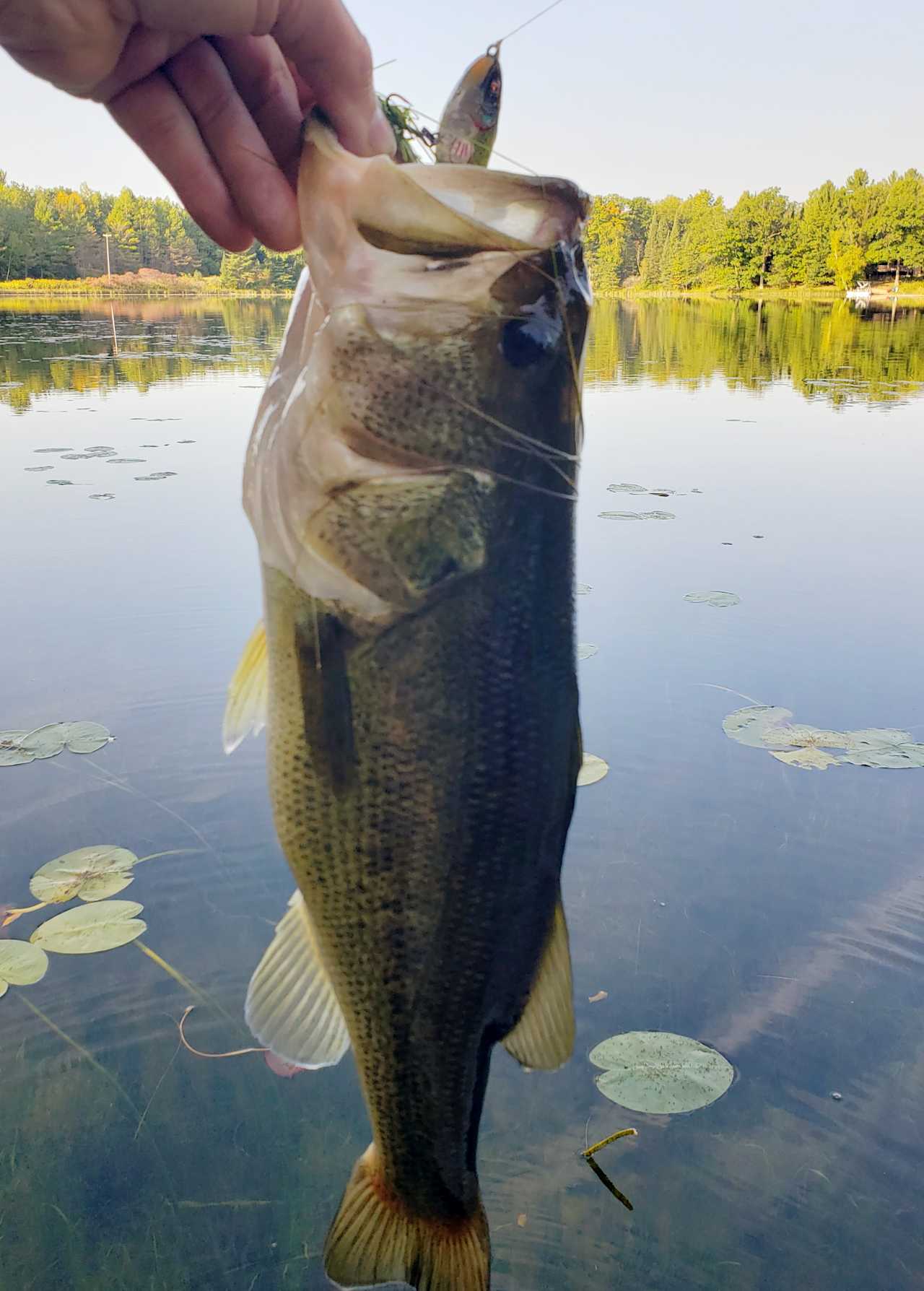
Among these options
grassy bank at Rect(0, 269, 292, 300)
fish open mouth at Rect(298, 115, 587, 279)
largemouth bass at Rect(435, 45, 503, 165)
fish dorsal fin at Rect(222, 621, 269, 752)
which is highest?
grassy bank at Rect(0, 269, 292, 300)

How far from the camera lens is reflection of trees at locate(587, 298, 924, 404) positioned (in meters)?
20.2

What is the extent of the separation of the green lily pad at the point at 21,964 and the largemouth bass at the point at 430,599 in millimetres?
1951

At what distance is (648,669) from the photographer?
588cm

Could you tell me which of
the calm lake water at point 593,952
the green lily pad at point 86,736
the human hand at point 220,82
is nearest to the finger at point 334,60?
the human hand at point 220,82

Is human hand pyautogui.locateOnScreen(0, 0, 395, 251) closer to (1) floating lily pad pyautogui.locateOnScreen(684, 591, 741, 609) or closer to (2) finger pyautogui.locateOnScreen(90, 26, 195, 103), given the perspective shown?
(2) finger pyautogui.locateOnScreen(90, 26, 195, 103)

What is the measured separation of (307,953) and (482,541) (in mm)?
821

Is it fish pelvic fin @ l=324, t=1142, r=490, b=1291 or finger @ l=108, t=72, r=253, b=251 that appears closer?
fish pelvic fin @ l=324, t=1142, r=490, b=1291

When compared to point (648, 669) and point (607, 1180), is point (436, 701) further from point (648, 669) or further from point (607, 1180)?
point (648, 669)

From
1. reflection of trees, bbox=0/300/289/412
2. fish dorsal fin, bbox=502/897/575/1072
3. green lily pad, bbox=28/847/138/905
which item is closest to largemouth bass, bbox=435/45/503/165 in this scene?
fish dorsal fin, bbox=502/897/575/1072

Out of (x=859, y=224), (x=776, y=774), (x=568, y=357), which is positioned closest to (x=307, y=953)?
(x=568, y=357)

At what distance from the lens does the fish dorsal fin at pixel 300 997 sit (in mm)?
1726

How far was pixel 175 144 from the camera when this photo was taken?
201cm

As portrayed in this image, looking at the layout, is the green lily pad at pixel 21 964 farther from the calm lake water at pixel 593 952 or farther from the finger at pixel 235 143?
the finger at pixel 235 143

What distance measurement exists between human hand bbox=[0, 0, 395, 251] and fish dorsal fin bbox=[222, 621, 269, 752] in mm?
939
